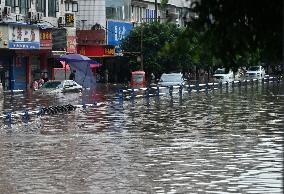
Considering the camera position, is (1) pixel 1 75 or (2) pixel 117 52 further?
(2) pixel 117 52

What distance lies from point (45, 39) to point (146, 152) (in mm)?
42780

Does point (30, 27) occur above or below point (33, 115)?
above

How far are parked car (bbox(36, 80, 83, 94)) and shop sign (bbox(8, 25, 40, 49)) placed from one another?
3.71 meters

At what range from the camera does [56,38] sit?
210ft

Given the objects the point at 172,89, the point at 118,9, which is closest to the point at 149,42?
the point at 118,9

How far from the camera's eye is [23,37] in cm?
5884

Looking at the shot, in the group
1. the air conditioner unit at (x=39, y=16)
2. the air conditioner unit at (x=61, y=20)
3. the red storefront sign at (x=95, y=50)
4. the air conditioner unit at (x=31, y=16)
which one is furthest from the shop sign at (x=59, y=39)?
the red storefront sign at (x=95, y=50)

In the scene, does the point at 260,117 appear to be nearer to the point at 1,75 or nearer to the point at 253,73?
the point at 1,75

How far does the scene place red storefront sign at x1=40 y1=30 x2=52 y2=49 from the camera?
6166 centimetres

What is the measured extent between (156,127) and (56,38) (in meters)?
36.9

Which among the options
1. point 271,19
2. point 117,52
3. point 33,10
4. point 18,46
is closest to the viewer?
point 271,19

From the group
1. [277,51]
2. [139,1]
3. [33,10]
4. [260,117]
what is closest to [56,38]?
[33,10]

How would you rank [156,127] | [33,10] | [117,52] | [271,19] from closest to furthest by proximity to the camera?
[271,19]
[156,127]
[33,10]
[117,52]

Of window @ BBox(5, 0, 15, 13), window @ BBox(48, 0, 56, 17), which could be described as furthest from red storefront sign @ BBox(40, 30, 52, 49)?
window @ BBox(5, 0, 15, 13)
